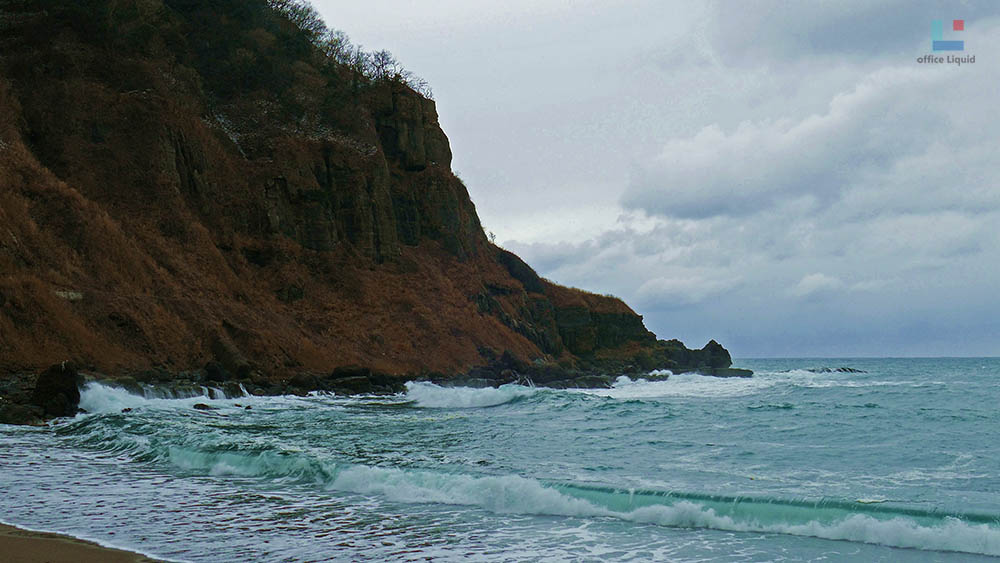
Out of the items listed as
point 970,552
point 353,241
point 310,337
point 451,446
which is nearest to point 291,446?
point 451,446

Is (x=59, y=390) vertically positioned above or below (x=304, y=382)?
below

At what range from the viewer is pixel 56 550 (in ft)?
Result: 25.6

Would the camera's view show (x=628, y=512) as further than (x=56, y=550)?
Yes

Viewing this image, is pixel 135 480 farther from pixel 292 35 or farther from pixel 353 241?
pixel 292 35

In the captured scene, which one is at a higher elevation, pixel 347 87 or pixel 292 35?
pixel 292 35

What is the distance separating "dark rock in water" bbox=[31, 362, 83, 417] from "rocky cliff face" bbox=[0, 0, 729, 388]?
5267 mm

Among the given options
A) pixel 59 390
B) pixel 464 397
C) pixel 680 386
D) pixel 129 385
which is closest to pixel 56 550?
pixel 59 390

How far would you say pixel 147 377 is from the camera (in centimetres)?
2845

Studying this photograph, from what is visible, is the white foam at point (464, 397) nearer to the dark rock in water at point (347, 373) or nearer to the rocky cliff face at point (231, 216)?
the dark rock in water at point (347, 373)

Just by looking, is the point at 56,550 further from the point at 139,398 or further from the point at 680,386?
the point at 680,386

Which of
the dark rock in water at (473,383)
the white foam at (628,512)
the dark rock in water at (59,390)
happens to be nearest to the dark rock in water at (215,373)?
the dark rock in water at (59,390)

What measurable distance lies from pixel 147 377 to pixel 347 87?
119ft

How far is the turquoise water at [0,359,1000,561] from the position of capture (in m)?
8.73

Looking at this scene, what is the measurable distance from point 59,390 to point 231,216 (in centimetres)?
2581
